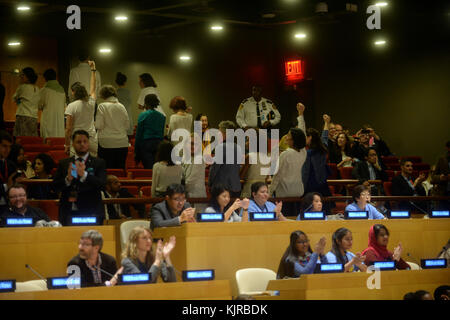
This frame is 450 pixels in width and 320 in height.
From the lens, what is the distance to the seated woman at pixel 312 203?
7.38 metres

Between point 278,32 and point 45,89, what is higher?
point 278,32

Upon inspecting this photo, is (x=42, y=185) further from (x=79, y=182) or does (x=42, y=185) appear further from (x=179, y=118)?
(x=179, y=118)

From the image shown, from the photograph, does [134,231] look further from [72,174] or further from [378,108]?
[378,108]

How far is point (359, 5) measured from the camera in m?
14.5

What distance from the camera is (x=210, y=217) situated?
6.50m

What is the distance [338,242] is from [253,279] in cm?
82

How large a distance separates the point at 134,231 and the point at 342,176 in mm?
5586

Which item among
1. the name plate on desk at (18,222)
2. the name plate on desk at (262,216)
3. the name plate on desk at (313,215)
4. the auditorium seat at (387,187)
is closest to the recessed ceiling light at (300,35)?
the auditorium seat at (387,187)

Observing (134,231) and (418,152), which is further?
(418,152)

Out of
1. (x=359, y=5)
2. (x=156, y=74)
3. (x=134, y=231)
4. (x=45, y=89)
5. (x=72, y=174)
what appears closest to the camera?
(x=134, y=231)

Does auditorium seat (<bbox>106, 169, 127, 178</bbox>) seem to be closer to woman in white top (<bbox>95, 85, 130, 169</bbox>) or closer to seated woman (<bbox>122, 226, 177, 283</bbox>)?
woman in white top (<bbox>95, 85, 130, 169</bbox>)

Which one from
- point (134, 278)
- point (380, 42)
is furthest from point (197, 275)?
point (380, 42)
